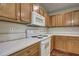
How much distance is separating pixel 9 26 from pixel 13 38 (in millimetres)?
206

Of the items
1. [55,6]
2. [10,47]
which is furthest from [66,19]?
[10,47]

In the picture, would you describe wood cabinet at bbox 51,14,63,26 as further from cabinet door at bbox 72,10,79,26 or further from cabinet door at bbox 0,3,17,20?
cabinet door at bbox 0,3,17,20

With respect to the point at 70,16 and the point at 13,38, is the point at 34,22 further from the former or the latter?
the point at 70,16

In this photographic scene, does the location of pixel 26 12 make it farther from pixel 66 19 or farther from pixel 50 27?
pixel 66 19

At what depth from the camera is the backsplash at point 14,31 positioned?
136 cm

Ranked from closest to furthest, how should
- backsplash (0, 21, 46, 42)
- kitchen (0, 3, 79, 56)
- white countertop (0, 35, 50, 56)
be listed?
white countertop (0, 35, 50, 56), backsplash (0, 21, 46, 42), kitchen (0, 3, 79, 56)

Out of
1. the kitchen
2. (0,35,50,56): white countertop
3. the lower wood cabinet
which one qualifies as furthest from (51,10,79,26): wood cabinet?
(0,35,50,56): white countertop

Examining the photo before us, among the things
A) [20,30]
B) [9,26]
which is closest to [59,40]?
[20,30]

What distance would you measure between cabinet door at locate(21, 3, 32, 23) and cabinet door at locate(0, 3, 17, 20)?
10.0 inches

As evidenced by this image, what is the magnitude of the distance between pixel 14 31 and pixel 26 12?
1.19 ft

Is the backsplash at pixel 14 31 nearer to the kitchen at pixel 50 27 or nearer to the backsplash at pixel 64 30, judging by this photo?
the kitchen at pixel 50 27

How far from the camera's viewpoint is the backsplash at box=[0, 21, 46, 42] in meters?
1.36

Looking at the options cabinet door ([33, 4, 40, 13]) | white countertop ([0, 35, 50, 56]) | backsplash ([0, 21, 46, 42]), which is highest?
cabinet door ([33, 4, 40, 13])

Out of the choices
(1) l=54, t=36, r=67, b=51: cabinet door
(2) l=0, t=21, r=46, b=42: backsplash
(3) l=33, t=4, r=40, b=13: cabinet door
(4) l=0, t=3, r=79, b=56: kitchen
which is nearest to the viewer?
(2) l=0, t=21, r=46, b=42: backsplash
